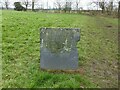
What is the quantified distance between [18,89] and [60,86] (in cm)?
78

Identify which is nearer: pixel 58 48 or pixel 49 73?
pixel 49 73

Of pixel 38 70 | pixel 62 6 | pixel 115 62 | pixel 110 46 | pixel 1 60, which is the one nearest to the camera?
pixel 38 70

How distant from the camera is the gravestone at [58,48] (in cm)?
565

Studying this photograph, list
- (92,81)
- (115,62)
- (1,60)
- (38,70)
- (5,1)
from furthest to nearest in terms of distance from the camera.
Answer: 1. (5,1)
2. (115,62)
3. (1,60)
4. (38,70)
5. (92,81)

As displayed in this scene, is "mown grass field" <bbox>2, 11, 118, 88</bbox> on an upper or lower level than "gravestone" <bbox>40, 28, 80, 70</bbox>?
lower

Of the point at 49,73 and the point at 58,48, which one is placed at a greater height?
the point at 58,48

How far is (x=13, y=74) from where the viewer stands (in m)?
5.39

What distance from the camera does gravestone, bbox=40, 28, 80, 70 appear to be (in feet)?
18.5

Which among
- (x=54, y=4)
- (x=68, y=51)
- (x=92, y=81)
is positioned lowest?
(x=92, y=81)

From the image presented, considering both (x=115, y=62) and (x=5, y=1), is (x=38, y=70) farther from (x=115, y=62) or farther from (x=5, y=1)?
(x=5, y=1)

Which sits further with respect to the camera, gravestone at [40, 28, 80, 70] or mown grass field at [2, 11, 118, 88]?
gravestone at [40, 28, 80, 70]

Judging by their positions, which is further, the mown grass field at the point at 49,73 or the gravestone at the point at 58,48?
the gravestone at the point at 58,48

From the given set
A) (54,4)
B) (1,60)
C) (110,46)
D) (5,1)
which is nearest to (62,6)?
(54,4)

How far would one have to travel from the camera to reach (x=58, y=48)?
571cm
